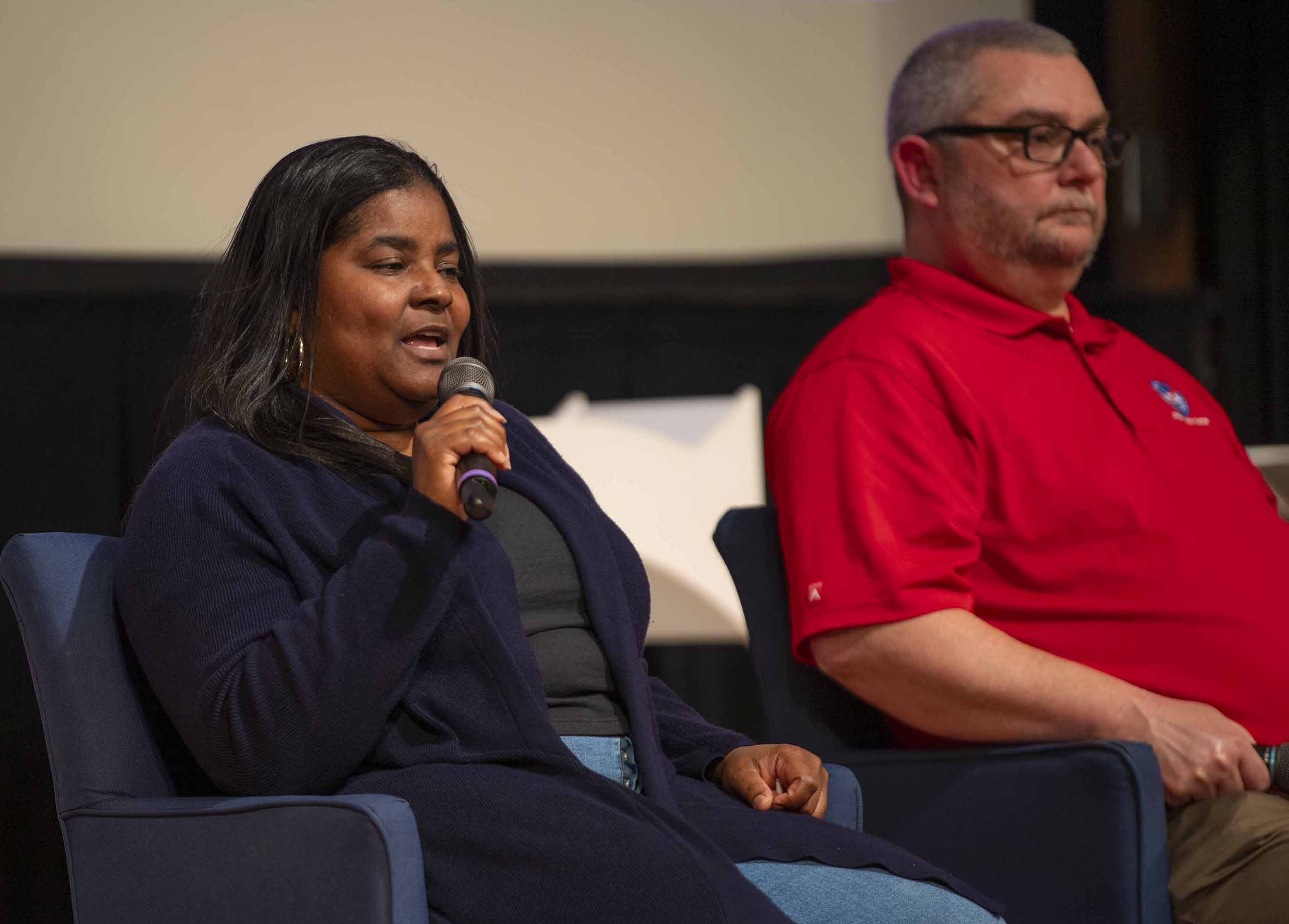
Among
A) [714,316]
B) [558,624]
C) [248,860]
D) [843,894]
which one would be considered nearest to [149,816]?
[248,860]

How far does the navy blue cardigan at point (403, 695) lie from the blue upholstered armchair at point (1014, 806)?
0.52ft

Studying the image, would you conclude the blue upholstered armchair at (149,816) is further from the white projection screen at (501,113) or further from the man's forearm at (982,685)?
the white projection screen at (501,113)

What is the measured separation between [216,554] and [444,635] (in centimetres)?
23

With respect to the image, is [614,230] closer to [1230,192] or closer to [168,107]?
[168,107]

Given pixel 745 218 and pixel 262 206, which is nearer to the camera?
pixel 262 206

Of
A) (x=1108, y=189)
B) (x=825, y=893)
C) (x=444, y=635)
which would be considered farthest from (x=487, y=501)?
(x=1108, y=189)

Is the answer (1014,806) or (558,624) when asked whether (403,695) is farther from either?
(1014,806)

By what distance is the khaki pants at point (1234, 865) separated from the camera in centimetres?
143

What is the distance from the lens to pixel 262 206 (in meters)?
1.47

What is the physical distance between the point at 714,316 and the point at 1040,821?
223cm

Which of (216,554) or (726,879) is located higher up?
(216,554)

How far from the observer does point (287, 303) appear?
4.77 feet

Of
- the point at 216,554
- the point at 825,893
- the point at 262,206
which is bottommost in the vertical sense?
the point at 825,893

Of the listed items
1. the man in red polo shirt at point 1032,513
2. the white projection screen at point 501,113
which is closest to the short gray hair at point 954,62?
the man in red polo shirt at point 1032,513
